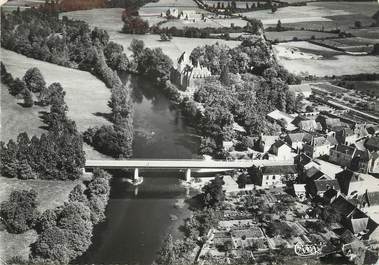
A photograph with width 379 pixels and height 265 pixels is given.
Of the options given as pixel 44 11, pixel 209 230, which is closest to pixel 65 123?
pixel 44 11

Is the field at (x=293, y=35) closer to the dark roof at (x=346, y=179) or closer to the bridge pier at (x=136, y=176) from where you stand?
the dark roof at (x=346, y=179)

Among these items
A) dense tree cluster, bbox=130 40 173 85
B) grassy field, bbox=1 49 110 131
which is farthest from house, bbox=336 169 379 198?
dense tree cluster, bbox=130 40 173 85

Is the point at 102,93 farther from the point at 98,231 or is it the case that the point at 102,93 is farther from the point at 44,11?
the point at 98,231

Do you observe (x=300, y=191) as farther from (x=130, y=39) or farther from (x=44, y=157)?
(x=130, y=39)

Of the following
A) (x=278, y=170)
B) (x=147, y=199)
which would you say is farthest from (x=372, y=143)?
(x=147, y=199)

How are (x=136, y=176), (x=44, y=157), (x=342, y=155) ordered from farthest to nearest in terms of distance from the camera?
(x=342, y=155) < (x=136, y=176) < (x=44, y=157)

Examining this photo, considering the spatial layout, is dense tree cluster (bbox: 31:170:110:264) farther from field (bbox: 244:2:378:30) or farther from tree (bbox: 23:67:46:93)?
field (bbox: 244:2:378:30)
